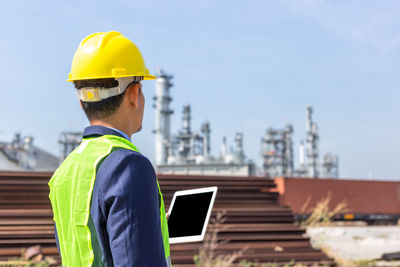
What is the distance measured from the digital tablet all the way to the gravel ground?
670cm

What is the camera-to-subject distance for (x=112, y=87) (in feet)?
5.32

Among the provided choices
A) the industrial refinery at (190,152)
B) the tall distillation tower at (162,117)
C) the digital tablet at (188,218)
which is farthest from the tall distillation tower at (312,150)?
the digital tablet at (188,218)

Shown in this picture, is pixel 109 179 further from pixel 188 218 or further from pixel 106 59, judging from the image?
pixel 188 218

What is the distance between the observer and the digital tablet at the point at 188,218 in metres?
2.15

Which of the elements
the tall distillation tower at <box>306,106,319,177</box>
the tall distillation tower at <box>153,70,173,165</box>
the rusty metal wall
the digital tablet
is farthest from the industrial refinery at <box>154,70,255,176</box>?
the digital tablet

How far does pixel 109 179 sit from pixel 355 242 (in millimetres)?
8589

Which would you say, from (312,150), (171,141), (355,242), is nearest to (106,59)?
(355,242)

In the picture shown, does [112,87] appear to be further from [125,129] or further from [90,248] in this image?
[90,248]

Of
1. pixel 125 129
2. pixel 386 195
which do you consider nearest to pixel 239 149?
pixel 386 195

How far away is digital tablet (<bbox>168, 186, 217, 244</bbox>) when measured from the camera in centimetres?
215

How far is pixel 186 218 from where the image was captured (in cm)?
219

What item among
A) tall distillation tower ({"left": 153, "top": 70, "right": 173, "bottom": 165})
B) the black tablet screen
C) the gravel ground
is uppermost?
tall distillation tower ({"left": 153, "top": 70, "right": 173, "bottom": 165})

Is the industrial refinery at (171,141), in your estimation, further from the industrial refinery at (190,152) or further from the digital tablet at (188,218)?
the digital tablet at (188,218)

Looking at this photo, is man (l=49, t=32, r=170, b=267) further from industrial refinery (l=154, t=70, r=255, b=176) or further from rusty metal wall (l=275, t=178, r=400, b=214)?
industrial refinery (l=154, t=70, r=255, b=176)
